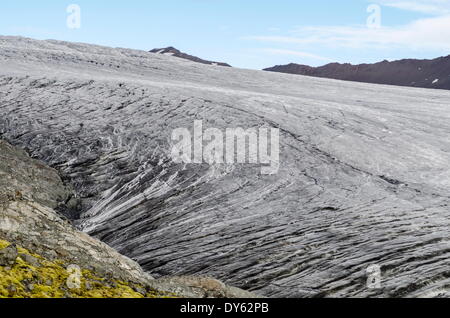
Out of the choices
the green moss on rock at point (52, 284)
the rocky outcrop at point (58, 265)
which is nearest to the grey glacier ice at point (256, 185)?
the rocky outcrop at point (58, 265)

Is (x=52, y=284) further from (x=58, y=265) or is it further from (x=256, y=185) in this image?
(x=256, y=185)

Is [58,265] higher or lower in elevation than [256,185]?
lower

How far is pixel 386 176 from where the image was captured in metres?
11.0

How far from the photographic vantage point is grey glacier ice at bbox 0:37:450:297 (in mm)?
8172

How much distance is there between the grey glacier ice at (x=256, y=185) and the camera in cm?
817

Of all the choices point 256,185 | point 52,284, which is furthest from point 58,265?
point 256,185

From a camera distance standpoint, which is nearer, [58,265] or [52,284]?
[52,284]

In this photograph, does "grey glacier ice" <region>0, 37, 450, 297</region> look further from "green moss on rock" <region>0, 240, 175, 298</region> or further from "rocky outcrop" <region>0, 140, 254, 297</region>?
"green moss on rock" <region>0, 240, 175, 298</region>

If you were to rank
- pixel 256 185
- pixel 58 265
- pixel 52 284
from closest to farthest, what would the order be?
pixel 52 284
pixel 58 265
pixel 256 185

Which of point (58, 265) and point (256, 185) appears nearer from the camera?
point (58, 265)

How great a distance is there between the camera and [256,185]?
10.7m

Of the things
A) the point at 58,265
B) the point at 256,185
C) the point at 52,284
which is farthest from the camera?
the point at 256,185

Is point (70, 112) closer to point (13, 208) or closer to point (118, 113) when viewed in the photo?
point (118, 113)

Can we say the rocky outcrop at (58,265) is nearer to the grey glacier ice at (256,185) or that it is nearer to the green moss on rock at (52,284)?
the green moss on rock at (52,284)
